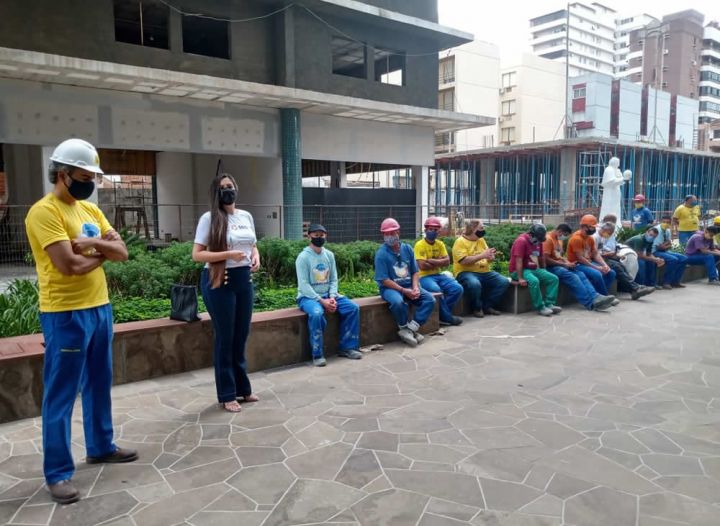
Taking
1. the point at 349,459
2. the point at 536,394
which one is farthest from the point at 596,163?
the point at 349,459

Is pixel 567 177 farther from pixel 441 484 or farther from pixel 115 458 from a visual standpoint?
pixel 115 458

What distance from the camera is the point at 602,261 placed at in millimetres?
9602

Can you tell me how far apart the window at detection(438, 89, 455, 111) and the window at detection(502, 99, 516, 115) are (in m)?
10.7

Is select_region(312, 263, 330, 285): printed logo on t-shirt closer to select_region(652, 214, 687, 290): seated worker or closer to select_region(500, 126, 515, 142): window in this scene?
select_region(652, 214, 687, 290): seated worker

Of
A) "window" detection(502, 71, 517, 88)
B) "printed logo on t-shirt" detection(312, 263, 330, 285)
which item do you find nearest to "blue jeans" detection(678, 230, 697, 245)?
"printed logo on t-shirt" detection(312, 263, 330, 285)

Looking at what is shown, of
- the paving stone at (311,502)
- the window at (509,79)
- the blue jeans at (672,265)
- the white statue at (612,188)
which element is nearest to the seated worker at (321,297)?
the paving stone at (311,502)

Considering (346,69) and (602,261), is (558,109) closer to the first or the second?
(346,69)

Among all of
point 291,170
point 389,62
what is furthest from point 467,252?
point 389,62

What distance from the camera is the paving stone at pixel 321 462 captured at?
355 centimetres

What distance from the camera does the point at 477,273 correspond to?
8539mm

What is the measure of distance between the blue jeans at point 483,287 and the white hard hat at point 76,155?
5.91 meters

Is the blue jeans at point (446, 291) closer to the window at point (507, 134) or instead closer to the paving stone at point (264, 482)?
the paving stone at point (264, 482)

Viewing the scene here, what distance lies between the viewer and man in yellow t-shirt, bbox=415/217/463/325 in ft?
25.0

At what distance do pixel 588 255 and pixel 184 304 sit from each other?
687 centimetres
